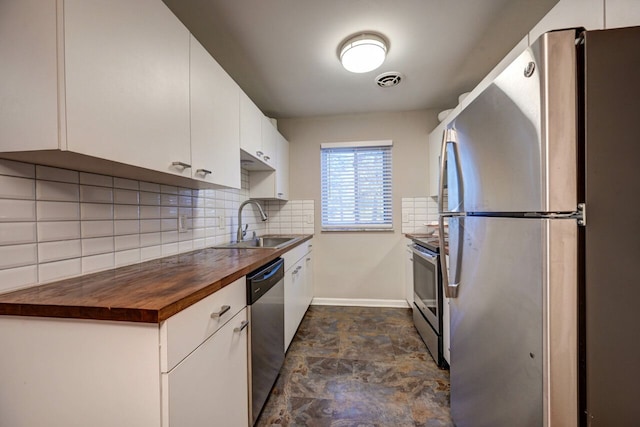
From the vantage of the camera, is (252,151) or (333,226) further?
(333,226)

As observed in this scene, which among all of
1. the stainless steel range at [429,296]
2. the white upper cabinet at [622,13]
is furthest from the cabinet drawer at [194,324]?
the white upper cabinet at [622,13]

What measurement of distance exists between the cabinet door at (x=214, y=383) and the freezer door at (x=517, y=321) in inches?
40.4

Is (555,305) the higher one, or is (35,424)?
(555,305)

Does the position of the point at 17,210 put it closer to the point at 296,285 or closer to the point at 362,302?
the point at 296,285

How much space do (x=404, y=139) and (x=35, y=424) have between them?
10.6ft

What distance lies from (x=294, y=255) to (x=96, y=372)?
1.52m

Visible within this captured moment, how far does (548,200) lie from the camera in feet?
2.26

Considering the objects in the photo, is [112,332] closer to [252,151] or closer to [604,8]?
[252,151]

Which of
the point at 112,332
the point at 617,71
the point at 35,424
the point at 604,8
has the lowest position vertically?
the point at 35,424

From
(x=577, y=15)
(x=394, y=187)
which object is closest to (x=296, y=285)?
(x=394, y=187)

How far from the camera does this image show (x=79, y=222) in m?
1.01

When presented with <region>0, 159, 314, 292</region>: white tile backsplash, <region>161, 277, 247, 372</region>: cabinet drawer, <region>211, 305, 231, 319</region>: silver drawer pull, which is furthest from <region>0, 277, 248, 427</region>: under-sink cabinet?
<region>0, 159, 314, 292</region>: white tile backsplash

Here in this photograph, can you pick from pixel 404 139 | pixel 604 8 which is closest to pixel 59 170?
pixel 604 8

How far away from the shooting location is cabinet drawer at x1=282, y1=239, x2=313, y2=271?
1895 millimetres
